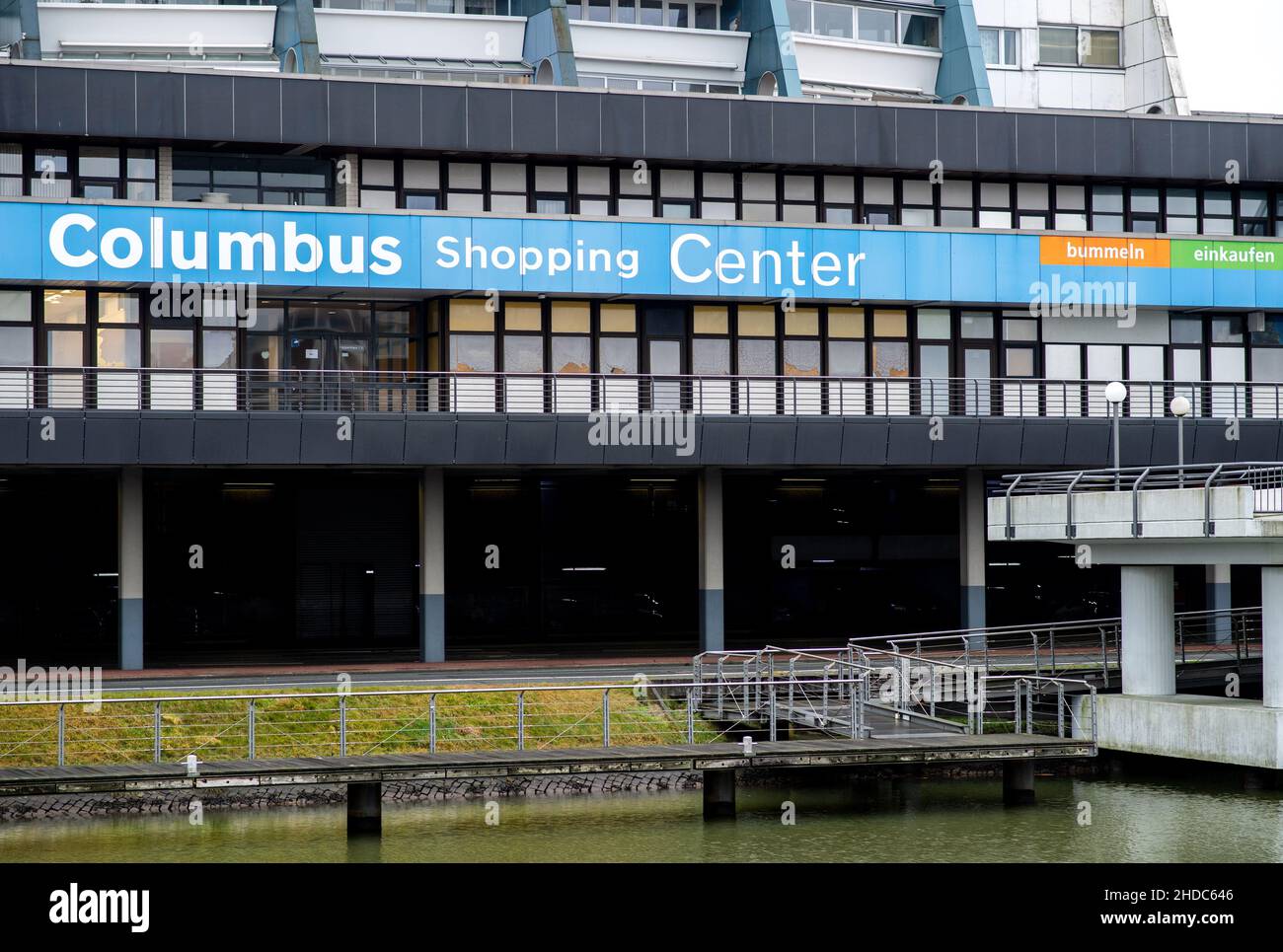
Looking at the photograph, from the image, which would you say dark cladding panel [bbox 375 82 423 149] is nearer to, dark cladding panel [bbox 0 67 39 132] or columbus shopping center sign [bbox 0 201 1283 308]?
columbus shopping center sign [bbox 0 201 1283 308]

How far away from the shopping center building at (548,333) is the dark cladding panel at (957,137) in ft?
0.21

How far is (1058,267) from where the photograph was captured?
37.4m

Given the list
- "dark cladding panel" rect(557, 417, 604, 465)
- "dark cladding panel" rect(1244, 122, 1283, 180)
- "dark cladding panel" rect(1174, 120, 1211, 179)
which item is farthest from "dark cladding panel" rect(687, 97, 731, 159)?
"dark cladding panel" rect(1244, 122, 1283, 180)

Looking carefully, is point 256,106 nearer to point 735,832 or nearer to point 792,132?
point 792,132

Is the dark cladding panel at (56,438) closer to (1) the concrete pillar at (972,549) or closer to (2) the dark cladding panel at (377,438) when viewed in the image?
(2) the dark cladding panel at (377,438)

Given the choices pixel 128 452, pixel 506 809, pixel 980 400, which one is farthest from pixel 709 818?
pixel 980 400

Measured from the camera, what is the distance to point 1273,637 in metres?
25.4

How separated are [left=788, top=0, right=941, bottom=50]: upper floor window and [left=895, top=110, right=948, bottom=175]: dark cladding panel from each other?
35.8 feet

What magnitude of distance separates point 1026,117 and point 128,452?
752 inches

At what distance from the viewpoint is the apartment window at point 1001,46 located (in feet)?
163

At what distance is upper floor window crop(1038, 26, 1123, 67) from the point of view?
5038 centimetres

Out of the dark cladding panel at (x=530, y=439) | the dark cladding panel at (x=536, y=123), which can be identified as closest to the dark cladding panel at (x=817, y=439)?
the dark cladding panel at (x=530, y=439)

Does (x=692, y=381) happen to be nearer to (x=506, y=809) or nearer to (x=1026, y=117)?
(x=1026, y=117)

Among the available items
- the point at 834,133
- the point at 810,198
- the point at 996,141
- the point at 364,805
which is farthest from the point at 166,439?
the point at 996,141
